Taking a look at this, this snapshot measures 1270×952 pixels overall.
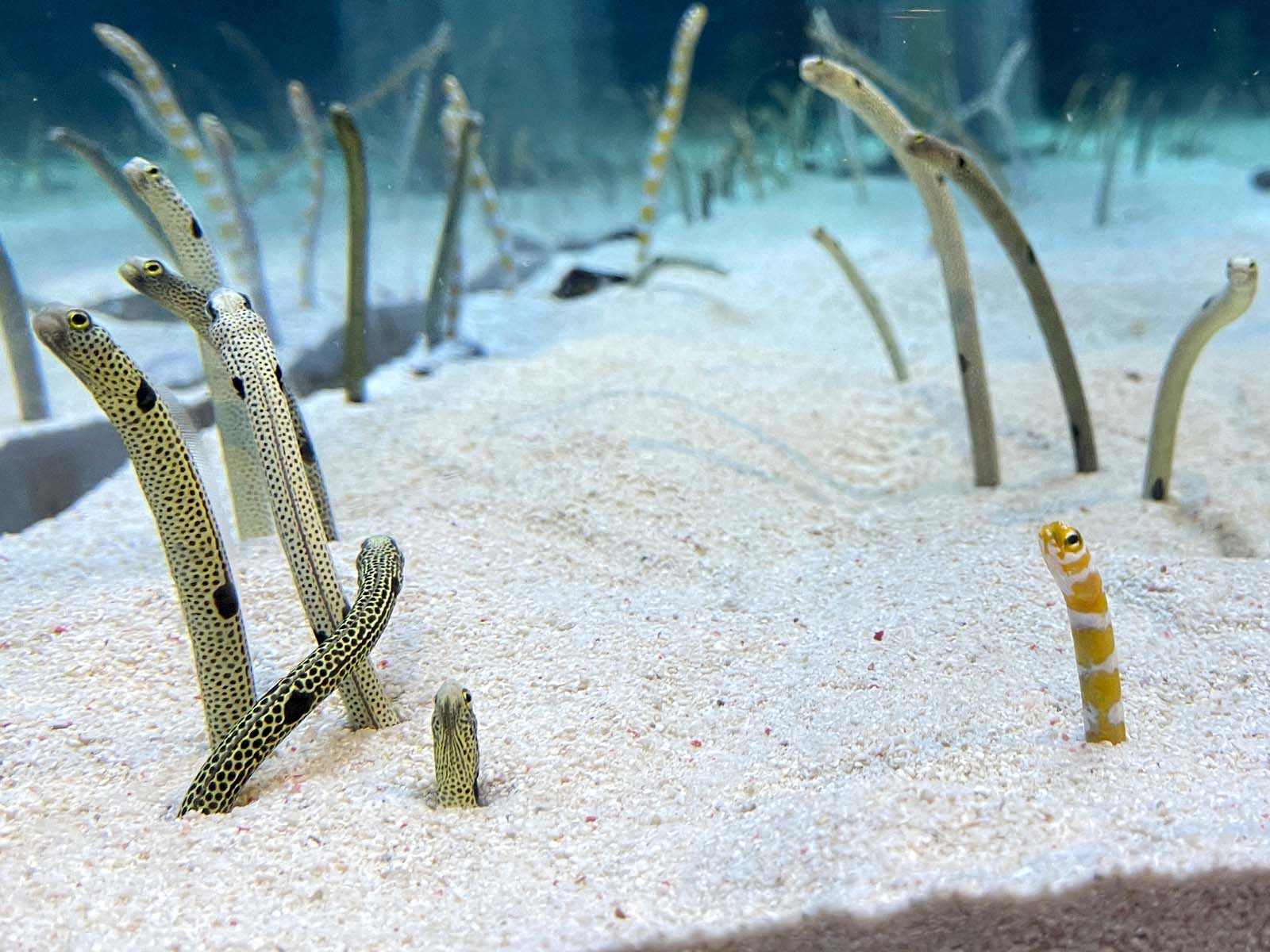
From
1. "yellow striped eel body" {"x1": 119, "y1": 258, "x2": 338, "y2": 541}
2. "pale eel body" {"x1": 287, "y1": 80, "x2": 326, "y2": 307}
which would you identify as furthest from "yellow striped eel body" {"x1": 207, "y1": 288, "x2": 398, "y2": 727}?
"pale eel body" {"x1": 287, "y1": 80, "x2": 326, "y2": 307}

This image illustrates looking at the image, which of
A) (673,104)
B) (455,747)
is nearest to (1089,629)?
(455,747)

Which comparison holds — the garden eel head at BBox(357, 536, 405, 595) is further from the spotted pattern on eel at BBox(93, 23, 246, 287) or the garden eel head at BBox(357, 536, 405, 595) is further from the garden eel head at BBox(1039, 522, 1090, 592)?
the spotted pattern on eel at BBox(93, 23, 246, 287)

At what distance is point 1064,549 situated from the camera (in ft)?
3.54

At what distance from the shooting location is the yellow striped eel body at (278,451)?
131 cm

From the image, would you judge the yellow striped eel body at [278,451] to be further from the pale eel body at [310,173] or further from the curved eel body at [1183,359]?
the pale eel body at [310,173]

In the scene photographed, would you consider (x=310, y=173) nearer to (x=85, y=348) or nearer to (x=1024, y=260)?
(x=1024, y=260)

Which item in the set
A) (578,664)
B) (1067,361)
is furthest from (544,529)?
(1067,361)

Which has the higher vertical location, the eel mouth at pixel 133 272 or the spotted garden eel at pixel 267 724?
the eel mouth at pixel 133 272

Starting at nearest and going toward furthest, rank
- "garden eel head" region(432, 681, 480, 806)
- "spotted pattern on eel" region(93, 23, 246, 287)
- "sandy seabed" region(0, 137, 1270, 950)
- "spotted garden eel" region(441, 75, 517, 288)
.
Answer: "sandy seabed" region(0, 137, 1270, 950), "garden eel head" region(432, 681, 480, 806), "spotted pattern on eel" region(93, 23, 246, 287), "spotted garden eel" region(441, 75, 517, 288)

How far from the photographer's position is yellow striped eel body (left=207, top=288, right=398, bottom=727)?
131 centimetres

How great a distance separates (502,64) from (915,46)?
4.72 m

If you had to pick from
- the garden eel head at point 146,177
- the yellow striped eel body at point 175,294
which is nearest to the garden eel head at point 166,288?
the yellow striped eel body at point 175,294

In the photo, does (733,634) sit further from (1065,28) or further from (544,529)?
(1065,28)

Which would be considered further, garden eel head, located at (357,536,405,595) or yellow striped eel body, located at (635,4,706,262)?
yellow striped eel body, located at (635,4,706,262)
